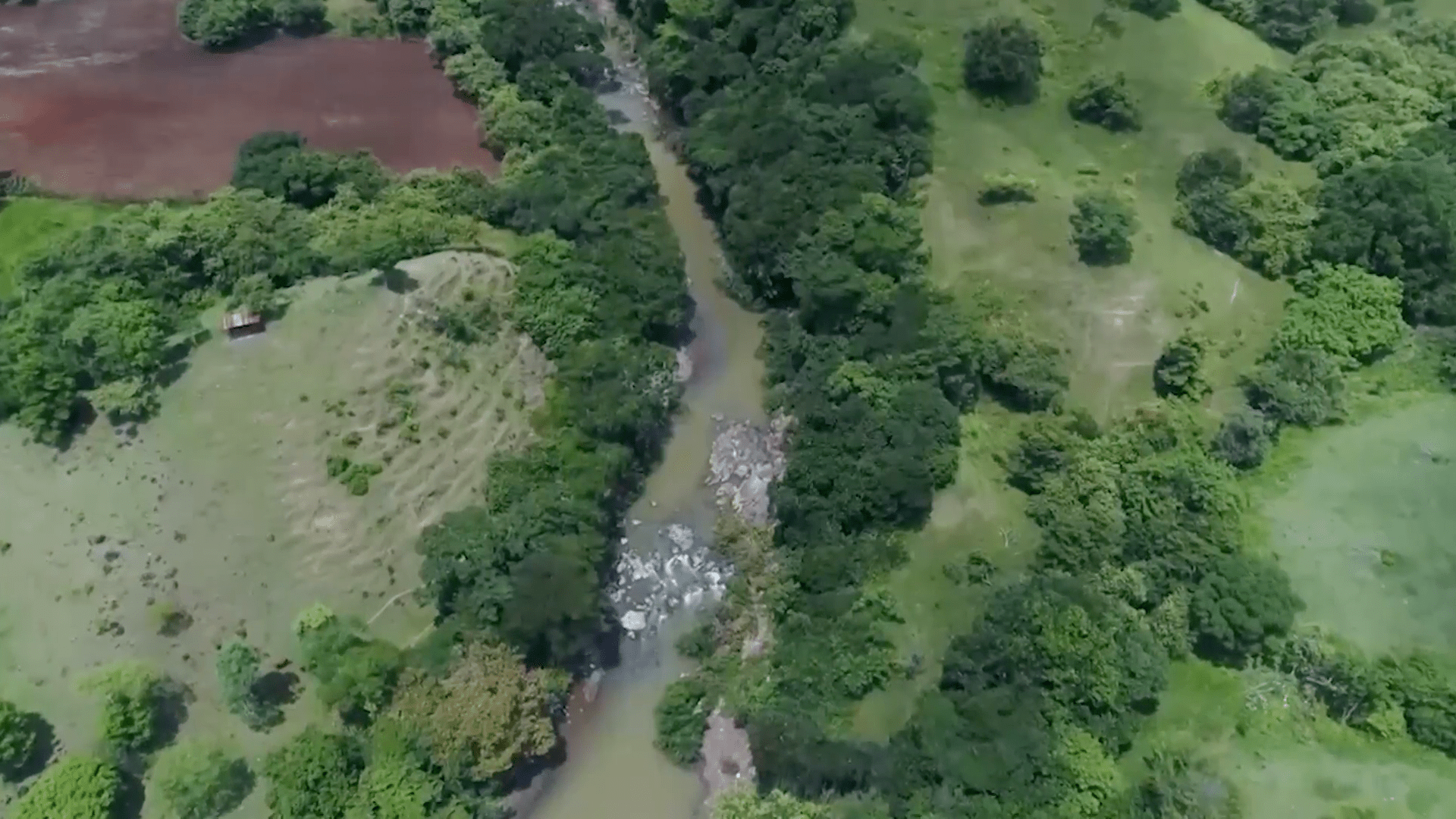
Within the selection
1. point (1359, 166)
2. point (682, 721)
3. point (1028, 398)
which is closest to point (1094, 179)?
point (1359, 166)

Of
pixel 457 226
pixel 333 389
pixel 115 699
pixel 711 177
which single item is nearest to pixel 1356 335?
pixel 711 177

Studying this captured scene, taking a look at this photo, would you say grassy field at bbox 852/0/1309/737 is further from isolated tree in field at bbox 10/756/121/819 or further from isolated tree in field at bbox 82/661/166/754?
isolated tree in field at bbox 10/756/121/819

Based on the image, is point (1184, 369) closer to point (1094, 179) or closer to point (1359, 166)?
point (1094, 179)

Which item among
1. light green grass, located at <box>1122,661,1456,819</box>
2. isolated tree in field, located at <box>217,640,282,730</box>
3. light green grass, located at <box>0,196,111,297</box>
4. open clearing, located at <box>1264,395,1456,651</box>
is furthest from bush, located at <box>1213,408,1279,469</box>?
light green grass, located at <box>0,196,111,297</box>

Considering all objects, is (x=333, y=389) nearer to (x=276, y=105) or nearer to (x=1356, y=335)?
(x=276, y=105)

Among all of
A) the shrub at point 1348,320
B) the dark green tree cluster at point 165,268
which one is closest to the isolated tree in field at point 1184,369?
the shrub at point 1348,320
